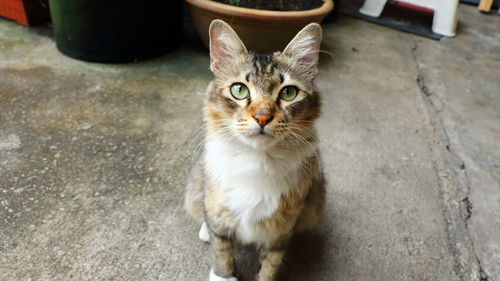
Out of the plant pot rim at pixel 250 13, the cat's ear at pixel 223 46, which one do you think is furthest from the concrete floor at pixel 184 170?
the cat's ear at pixel 223 46

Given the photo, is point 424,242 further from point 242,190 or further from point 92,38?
point 92,38

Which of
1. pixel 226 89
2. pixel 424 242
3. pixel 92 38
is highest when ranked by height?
pixel 226 89

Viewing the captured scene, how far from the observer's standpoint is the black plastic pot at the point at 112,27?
3.01 metres

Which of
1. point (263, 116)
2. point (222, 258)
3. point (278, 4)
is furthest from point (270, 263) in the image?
point (278, 4)

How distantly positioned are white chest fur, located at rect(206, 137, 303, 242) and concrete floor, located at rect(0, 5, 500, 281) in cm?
44

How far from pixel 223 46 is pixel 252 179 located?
0.57 m

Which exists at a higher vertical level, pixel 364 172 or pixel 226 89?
pixel 226 89

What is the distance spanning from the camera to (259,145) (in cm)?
132

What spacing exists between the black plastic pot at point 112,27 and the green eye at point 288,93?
220cm

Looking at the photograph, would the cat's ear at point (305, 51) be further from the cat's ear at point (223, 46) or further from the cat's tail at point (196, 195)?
the cat's tail at point (196, 195)

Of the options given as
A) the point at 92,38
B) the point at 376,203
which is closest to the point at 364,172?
the point at 376,203

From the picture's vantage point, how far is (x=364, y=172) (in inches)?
93.2

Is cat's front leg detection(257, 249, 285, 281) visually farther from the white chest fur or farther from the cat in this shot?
the white chest fur

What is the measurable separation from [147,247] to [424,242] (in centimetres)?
145
